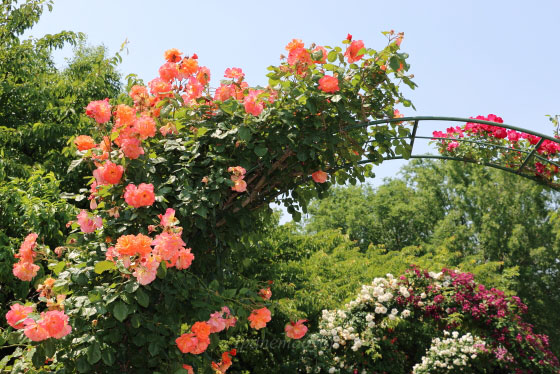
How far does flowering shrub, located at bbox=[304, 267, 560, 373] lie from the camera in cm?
729

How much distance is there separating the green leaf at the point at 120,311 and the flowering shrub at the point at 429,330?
222 inches

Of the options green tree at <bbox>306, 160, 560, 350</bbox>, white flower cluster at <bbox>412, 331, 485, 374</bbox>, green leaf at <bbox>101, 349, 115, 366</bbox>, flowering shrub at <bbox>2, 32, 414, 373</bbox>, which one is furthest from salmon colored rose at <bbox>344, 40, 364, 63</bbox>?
green tree at <bbox>306, 160, 560, 350</bbox>

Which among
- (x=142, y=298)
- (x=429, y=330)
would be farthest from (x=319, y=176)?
(x=429, y=330)

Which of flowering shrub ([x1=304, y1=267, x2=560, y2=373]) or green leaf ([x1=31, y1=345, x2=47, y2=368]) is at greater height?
flowering shrub ([x1=304, y1=267, x2=560, y2=373])

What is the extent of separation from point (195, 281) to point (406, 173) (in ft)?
74.0

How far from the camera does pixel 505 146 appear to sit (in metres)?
3.82

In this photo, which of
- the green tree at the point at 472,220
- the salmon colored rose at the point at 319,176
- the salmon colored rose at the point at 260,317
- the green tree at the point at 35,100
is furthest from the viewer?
the green tree at the point at 472,220

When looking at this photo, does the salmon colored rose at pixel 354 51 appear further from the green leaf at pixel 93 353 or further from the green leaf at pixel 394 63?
the green leaf at pixel 93 353

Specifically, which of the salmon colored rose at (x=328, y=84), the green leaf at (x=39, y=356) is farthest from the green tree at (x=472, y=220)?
the green leaf at (x=39, y=356)

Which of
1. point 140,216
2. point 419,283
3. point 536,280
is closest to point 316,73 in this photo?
point 140,216

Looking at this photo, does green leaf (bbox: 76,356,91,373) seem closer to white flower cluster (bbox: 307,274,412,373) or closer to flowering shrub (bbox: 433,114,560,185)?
flowering shrub (bbox: 433,114,560,185)

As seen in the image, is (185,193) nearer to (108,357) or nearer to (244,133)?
(244,133)

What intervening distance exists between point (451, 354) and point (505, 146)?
4.44 metres

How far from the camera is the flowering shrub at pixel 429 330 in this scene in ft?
23.9
